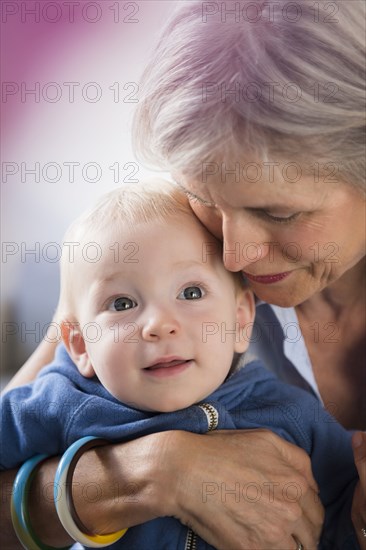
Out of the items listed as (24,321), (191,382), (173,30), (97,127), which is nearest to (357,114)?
(173,30)

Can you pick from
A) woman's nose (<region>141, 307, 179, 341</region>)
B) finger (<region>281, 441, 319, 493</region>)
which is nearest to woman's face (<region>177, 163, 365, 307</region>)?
woman's nose (<region>141, 307, 179, 341</region>)

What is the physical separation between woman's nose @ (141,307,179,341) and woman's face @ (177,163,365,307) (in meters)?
0.14

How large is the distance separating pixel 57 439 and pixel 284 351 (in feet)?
1.71

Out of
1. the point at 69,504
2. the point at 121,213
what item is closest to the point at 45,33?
the point at 121,213

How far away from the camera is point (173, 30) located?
1327 millimetres

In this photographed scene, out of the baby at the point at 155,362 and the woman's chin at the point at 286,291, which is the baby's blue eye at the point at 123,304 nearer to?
the baby at the point at 155,362

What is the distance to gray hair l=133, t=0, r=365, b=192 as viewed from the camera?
1212mm

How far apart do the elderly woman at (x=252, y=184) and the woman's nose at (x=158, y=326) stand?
0.46ft

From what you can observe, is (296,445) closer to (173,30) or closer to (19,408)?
(19,408)

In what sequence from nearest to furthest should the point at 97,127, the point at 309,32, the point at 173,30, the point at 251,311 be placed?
1. the point at 309,32
2. the point at 173,30
3. the point at 251,311
4. the point at 97,127

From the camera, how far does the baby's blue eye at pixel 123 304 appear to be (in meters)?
1.31

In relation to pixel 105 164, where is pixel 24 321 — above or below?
below

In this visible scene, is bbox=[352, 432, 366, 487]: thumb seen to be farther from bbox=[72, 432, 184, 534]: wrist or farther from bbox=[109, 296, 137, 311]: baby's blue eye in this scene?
bbox=[109, 296, 137, 311]: baby's blue eye

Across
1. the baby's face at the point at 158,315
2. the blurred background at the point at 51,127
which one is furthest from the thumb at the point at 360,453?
the blurred background at the point at 51,127
